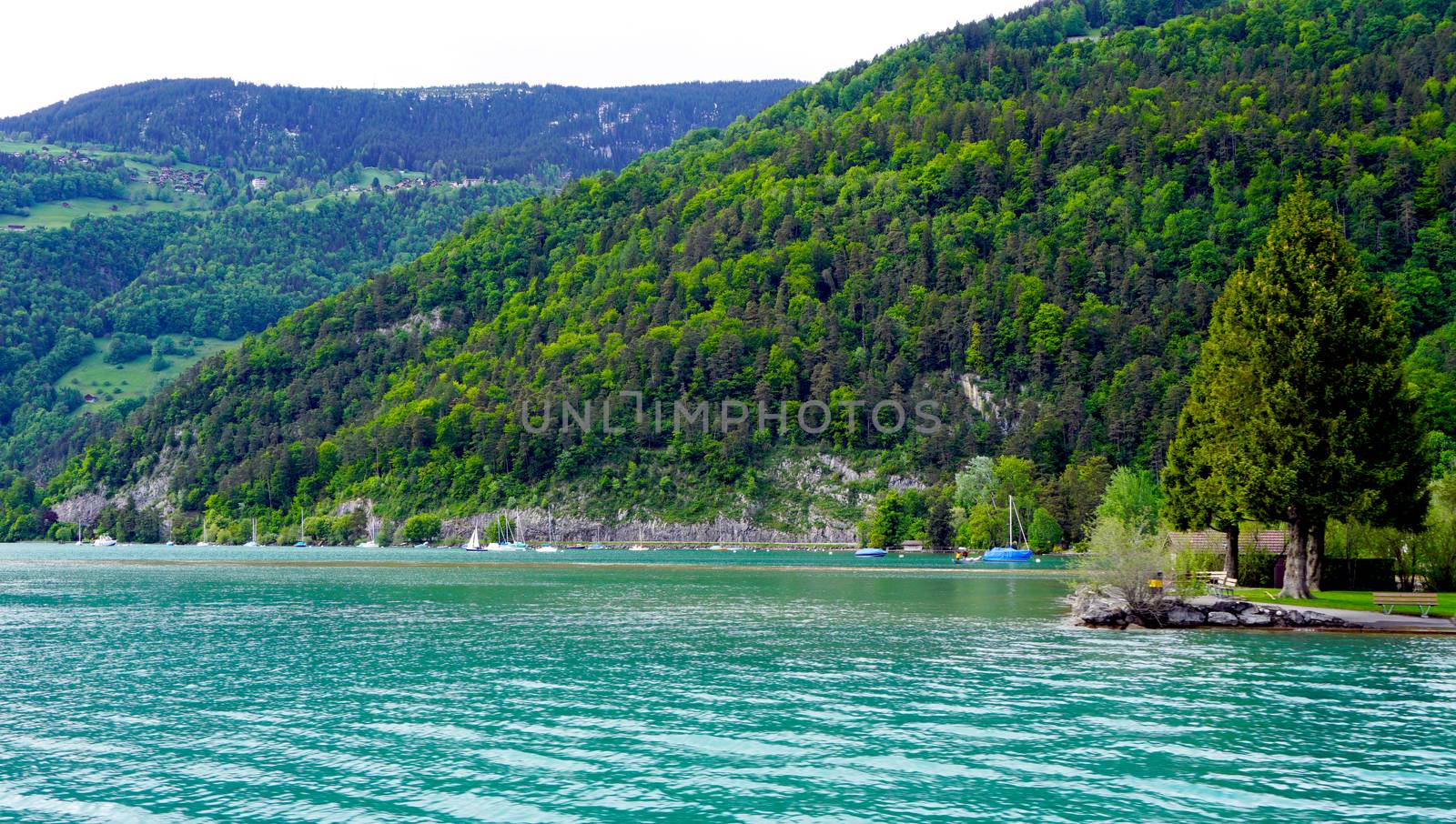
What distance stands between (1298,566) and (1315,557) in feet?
6.82

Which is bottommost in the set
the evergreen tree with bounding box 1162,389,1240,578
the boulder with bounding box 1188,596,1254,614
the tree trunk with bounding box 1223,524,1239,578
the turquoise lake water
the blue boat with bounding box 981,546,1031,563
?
the turquoise lake water

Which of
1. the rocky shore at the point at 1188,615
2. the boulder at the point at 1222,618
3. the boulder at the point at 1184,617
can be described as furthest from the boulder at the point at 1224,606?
the boulder at the point at 1184,617

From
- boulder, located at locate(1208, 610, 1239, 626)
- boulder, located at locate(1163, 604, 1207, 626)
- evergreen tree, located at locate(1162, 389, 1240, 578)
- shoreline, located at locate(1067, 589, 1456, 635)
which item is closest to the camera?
shoreline, located at locate(1067, 589, 1456, 635)

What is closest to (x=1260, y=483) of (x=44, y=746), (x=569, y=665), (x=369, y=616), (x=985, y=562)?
(x=569, y=665)

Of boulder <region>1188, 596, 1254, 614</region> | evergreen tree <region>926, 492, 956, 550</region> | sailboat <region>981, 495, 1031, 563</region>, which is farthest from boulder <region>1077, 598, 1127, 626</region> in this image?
evergreen tree <region>926, 492, 956, 550</region>

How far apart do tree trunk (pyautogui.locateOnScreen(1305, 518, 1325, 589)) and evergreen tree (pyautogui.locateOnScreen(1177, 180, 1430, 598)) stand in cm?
118

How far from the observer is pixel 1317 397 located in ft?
174

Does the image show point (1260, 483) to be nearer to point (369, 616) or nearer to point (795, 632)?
point (795, 632)

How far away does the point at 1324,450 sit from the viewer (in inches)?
2083

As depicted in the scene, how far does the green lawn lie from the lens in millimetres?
49631

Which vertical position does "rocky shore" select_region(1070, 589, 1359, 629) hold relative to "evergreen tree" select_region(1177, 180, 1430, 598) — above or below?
below

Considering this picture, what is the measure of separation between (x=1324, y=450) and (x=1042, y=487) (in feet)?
401

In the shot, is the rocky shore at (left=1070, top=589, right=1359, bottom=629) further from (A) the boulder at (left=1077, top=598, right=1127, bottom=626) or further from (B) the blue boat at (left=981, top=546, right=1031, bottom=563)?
(B) the blue boat at (left=981, top=546, right=1031, bottom=563)

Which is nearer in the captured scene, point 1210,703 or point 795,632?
point 1210,703
